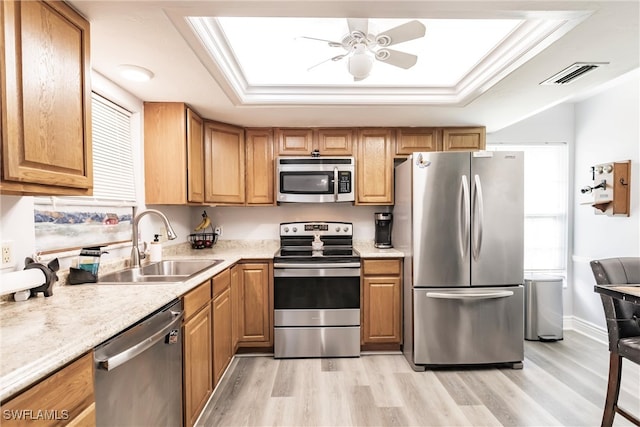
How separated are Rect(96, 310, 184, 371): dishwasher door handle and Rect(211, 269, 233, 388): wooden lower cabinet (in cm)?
58

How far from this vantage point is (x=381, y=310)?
2.77m

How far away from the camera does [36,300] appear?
1298 mm

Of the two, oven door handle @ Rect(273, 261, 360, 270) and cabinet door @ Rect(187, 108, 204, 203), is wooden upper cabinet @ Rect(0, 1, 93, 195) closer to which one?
cabinet door @ Rect(187, 108, 204, 203)

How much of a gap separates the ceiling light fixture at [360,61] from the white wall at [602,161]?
2798 millimetres

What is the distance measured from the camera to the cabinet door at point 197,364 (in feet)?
5.35

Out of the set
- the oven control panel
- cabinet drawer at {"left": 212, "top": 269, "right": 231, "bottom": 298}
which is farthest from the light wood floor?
the oven control panel

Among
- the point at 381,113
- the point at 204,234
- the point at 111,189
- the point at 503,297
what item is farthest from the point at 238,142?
the point at 503,297

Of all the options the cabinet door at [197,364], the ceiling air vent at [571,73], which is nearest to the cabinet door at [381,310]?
the cabinet door at [197,364]

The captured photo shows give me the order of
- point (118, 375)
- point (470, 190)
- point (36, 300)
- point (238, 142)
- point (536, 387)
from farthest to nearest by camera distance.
A: point (238, 142), point (470, 190), point (536, 387), point (36, 300), point (118, 375)

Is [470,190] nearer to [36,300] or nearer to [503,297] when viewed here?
[503,297]

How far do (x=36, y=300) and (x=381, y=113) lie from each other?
2.60m

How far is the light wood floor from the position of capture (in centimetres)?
188

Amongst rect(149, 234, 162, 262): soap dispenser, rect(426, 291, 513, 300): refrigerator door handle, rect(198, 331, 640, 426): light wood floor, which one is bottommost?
rect(198, 331, 640, 426): light wood floor

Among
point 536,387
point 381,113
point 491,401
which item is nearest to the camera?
point 491,401
